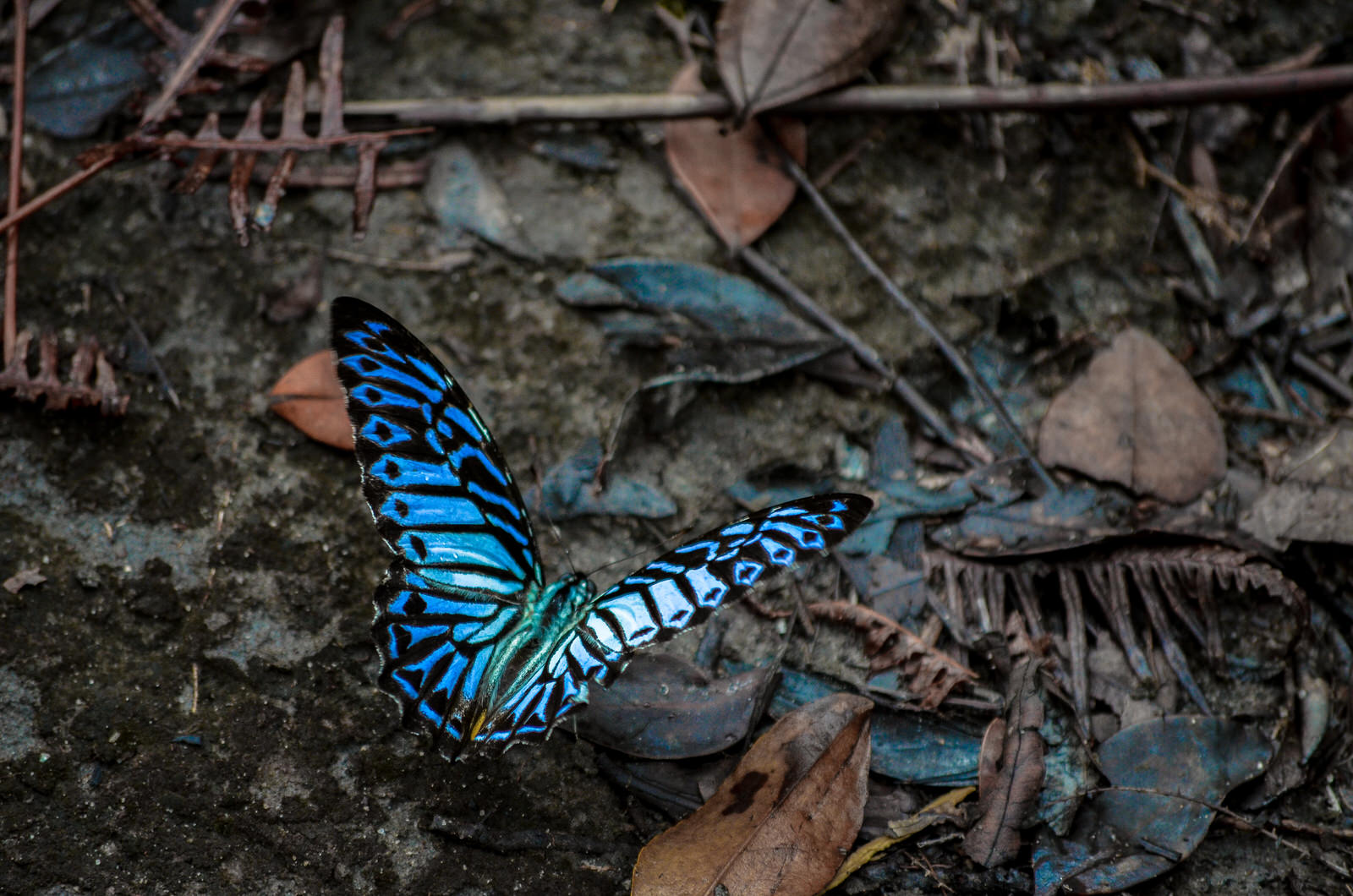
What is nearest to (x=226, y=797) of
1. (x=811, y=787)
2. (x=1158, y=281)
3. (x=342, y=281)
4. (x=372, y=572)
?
(x=372, y=572)

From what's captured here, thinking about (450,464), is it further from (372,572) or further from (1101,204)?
(1101,204)

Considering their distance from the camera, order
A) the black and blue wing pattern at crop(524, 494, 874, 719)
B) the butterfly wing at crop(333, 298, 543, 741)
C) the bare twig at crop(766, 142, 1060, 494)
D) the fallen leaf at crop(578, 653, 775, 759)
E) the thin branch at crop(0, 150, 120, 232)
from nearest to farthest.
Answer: the black and blue wing pattern at crop(524, 494, 874, 719)
the butterfly wing at crop(333, 298, 543, 741)
the fallen leaf at crop(578, 653, 775, 759)
the thin branch at crop(0, 150, 120, 232)
the bare twig at crop(766, 142, 1060, 494)

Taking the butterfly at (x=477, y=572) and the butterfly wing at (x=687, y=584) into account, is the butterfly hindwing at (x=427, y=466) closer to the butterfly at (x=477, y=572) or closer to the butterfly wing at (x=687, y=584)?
the butterfly at (x=477, y=572)

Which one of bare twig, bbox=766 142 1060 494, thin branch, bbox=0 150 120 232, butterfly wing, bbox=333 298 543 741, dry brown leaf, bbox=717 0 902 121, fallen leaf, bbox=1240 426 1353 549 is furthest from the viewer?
dry brown leaf, bbox=717 0 902 121

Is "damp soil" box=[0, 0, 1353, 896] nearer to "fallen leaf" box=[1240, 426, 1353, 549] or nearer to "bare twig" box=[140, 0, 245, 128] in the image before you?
"bare twig" box=[140, 0, 245, 128]

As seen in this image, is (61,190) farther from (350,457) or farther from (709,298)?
(709,298)

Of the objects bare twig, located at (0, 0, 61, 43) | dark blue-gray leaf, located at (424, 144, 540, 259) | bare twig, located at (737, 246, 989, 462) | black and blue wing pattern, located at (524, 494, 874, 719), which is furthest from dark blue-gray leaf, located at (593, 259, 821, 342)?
bare twig, located at (0, 0, 61, 43)

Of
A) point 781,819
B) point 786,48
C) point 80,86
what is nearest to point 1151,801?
point 781,819

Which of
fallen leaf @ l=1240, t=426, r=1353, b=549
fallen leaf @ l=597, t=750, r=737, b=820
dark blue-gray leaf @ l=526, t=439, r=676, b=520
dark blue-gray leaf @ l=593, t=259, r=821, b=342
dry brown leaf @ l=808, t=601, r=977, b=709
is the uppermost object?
dark blue-gray leaf @ l=593, t=259, r=821, b=342
